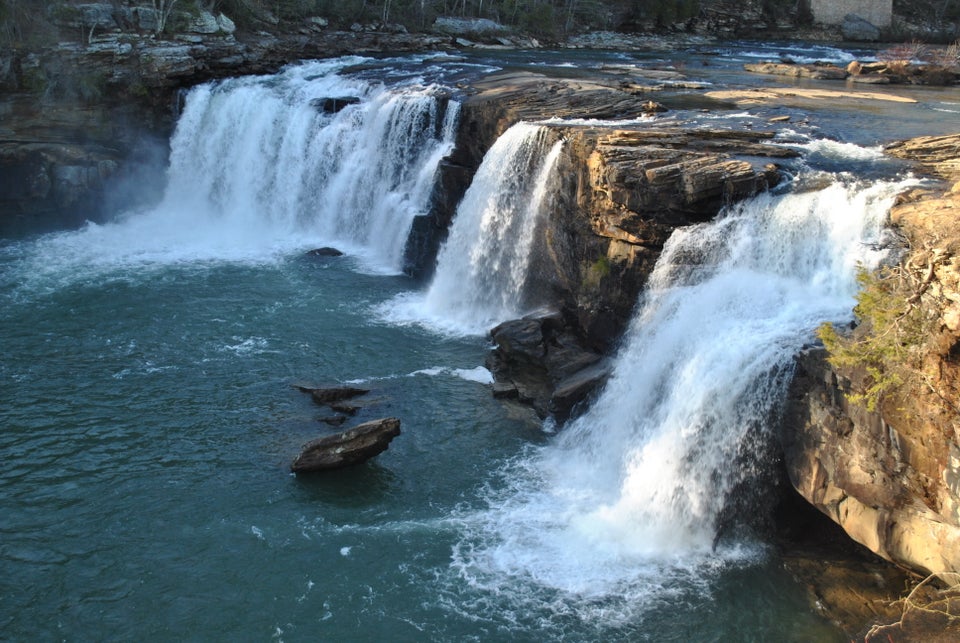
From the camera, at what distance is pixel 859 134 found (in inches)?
733

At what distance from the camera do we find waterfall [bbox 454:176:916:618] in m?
11.7

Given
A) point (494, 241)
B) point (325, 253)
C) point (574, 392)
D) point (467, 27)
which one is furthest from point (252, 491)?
point (467, 27)

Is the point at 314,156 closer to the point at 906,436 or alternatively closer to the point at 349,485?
the point at 349,485

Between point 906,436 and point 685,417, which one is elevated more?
point 906,436

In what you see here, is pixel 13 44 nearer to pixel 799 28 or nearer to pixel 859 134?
pixel 859 134

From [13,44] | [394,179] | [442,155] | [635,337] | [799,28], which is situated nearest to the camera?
[635,337]

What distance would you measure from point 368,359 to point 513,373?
10.7 ft

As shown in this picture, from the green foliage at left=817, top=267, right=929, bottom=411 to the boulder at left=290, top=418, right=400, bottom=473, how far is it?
7170mm

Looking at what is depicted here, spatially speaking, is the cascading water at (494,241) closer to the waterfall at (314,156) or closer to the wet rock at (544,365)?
the wet rock at (544,365)

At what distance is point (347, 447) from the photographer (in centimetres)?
1392

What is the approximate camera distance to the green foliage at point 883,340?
9484mm

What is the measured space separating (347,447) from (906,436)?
8321mm

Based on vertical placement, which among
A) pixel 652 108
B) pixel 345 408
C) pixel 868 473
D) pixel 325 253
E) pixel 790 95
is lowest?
pixel 345 408

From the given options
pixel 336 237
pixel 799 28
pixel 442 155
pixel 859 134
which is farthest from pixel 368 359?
pixel 799 28
